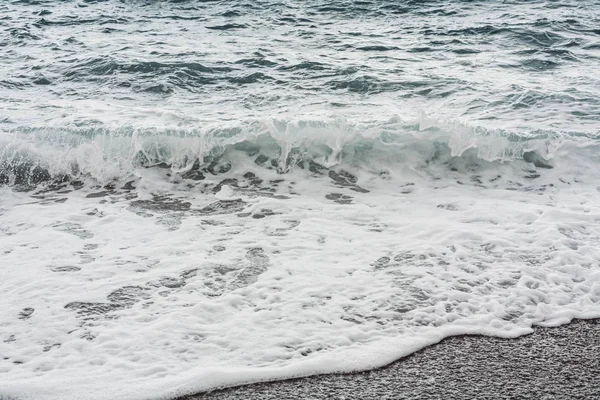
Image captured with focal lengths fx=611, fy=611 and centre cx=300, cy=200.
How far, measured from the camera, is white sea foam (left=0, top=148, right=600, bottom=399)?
3.30 metres

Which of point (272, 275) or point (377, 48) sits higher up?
point (377, 48)

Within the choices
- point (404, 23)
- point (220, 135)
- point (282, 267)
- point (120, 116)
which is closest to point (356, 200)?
point (282, 267)

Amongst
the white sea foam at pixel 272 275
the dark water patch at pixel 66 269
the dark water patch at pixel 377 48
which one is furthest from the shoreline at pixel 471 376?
the dark water patch at pixel 377 48

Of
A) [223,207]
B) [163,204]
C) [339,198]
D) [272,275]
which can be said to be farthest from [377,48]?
[272,275]

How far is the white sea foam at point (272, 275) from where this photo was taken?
10.8ft

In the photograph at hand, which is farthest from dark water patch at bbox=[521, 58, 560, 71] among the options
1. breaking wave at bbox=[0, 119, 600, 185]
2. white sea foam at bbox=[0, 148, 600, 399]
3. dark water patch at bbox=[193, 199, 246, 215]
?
dark water patch at bbox=[193, 199, 246, 215]

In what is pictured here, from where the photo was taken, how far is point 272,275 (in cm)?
421

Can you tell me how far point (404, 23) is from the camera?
12.2m

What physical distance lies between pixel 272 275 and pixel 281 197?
1625 millimetres

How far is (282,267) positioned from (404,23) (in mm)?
9092

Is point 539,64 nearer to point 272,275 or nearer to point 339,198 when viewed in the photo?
point 339,198

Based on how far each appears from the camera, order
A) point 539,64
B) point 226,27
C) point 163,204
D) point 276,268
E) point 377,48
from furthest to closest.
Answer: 1. point 226,27
2. point 377,48
3. point 539,64
4. point 163,204
5. point 276,268

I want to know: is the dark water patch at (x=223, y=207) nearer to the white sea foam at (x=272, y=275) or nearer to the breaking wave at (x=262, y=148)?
the white sea foam at (x=272, y=275)

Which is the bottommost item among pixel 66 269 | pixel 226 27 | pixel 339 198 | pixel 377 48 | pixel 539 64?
pixel 339 198
